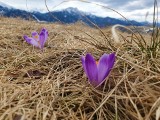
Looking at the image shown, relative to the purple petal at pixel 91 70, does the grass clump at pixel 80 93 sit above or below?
below

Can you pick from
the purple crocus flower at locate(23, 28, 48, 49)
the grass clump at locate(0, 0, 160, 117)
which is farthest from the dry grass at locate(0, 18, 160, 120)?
the purple crocus flower at locate(23, 28, 48, 49)

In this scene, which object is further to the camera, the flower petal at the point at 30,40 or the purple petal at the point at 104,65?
the flower petal at the point at 30,40

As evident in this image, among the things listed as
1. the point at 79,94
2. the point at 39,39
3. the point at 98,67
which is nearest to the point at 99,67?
the point at 98,67

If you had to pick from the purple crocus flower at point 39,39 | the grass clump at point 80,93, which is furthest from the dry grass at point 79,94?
the purple crocus flower at point 39,39

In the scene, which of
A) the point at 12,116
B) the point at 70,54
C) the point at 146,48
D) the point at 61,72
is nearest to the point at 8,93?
the point at 12,116

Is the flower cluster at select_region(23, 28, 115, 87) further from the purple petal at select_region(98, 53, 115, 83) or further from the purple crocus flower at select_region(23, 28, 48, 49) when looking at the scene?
the purple crocus flower at select_region(23, 28, 48, 49)

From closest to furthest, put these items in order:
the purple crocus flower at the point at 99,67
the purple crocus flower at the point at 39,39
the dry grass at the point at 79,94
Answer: the dry grass at the point at 79,94
the purple crocus flower at the point at 99,67
the purple crocus flower at the point at 39,39

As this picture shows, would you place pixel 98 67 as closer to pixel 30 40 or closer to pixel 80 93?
pixel 80 93

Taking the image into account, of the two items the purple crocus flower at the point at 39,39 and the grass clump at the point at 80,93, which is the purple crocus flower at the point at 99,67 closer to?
the grass clump at the point at 80,93
